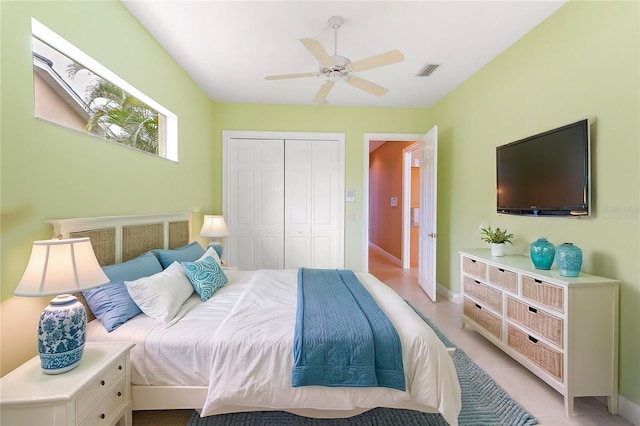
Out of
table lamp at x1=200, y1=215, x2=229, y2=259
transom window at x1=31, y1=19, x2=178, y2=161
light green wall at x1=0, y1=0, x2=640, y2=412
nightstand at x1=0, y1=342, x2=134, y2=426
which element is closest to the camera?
nightstand at x1=0, y1=342, x2=134, y2=426

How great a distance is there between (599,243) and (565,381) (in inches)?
36.0

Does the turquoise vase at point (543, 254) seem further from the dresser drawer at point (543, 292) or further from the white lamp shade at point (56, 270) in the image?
the white lamp shade at point (56, 270)

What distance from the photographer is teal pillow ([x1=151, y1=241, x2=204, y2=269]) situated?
2.37 m

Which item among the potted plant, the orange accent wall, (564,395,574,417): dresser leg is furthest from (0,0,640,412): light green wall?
the orange accent wall

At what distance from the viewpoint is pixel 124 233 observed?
2129 mm

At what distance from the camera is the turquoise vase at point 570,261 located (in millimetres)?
1833

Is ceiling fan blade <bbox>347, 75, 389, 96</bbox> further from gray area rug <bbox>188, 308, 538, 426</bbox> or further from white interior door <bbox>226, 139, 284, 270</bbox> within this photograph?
gray area rug <bbox>188, 308, 538, 426</bbox>

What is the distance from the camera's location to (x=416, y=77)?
3.32 meters

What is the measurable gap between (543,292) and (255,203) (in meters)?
3.44

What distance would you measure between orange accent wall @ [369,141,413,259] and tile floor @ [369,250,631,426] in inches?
112

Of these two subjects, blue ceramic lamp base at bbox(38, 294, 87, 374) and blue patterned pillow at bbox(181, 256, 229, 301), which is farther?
blue patterned pillow at bbox(181, 256, 229, 301)

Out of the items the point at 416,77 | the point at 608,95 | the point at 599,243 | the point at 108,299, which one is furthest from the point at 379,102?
the point at 108,299

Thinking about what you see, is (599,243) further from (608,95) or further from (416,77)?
(416,77)

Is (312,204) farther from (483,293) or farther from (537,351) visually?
(537,351)
